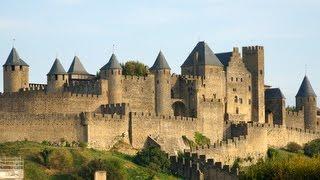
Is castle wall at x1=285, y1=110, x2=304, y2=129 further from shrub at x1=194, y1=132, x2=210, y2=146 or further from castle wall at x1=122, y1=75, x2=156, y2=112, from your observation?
castle wall at x1=122, y1=75, x2=156, y2=112

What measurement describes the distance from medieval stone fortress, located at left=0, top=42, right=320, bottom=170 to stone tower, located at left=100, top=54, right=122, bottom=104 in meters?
0.07

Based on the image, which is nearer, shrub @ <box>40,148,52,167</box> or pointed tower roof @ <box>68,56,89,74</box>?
shrub @ <box>40,148,52,167</box>

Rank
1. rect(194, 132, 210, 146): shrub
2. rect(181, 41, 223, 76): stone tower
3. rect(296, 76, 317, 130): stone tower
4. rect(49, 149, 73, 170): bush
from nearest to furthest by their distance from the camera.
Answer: rect(49, 149, 73, 170): bush
rect(194, 132, 210, 146): shrub
rect(181, 41, 223, 76): stone tower
rect(296, 76, 317, 130): stone tower

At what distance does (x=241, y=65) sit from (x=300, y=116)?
947 cm

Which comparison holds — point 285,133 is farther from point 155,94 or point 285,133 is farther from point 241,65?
point 155,94

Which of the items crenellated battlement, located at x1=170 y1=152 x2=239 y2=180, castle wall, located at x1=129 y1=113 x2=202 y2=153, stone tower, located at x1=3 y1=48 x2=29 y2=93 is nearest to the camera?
crenellated battlement, located at x1=170 y1=152 x2=239 y2=180

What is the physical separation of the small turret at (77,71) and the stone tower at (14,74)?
203 inches

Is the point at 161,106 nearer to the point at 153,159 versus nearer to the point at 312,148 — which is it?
the point at 153,159

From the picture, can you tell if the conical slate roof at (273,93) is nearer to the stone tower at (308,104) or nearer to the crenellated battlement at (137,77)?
the stone tower at (308,104)

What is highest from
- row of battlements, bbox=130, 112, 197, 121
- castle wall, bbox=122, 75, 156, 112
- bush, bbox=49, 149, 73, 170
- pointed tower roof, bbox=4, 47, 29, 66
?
pointed tower roof, bbox=4, 47, 29, 66

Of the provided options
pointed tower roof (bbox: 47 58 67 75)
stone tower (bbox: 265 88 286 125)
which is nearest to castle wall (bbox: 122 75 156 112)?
pointed tower roof (bbox: 47 58 67 75)

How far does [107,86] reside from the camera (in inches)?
3920

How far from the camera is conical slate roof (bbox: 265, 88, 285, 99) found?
375 ft

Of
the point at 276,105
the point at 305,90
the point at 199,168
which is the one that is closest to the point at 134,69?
the point at 276,105
